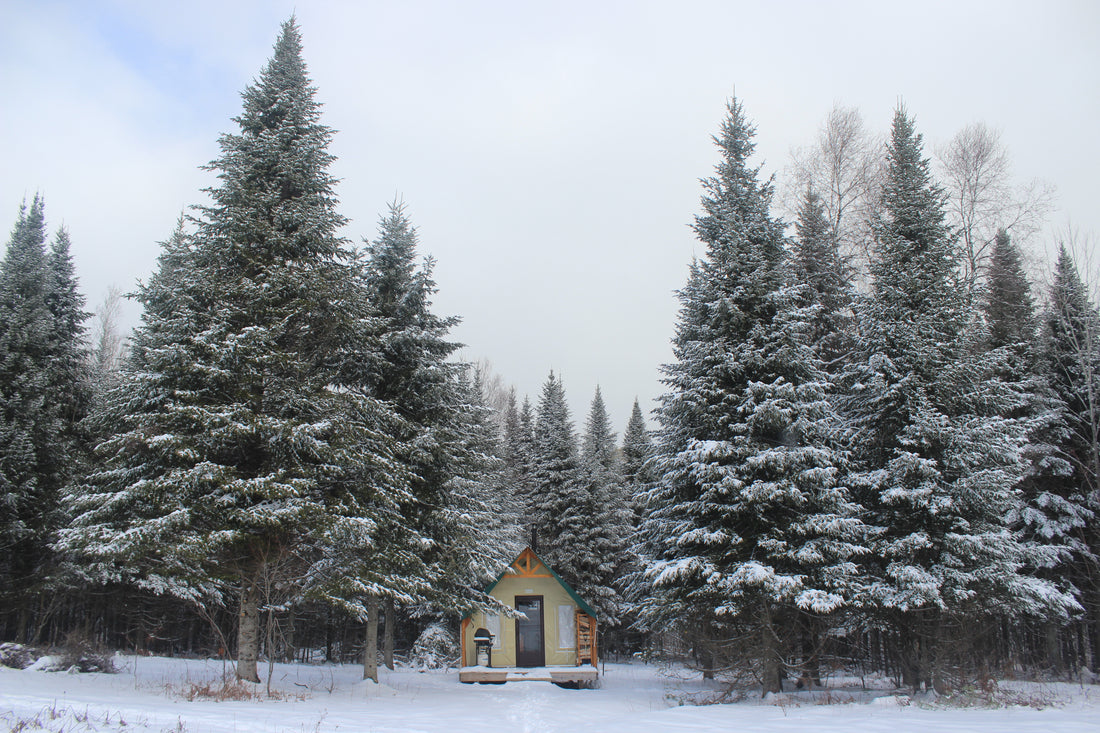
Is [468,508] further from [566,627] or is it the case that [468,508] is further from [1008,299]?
[1008,299]

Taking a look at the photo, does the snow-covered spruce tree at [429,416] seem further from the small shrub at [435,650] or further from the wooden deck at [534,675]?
the small shrub at [435,650]

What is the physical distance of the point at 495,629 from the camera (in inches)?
882

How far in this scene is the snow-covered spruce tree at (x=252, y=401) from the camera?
11727 millimetres

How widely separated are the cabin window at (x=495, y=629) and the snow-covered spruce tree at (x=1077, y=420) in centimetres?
1869

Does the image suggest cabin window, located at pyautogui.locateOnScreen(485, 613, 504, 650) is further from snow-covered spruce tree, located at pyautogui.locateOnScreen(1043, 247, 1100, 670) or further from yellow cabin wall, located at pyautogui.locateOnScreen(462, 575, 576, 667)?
snow-covered spruce tree, located at pyautogui.locateOnScreen(1043, 247, 1100, 670)

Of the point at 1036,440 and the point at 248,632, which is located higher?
the point at 1036,440

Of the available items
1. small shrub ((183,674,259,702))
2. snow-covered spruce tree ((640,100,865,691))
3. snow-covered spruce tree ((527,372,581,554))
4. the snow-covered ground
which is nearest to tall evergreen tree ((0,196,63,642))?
the snow-covered ground

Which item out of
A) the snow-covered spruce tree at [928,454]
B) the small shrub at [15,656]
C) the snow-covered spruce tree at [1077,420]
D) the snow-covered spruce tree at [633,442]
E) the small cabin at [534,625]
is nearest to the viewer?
the small shrub at [15,656]

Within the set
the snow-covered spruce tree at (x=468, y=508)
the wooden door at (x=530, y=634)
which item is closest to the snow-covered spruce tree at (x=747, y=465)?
the snow-covered spruce tree at (x=468, y=508)

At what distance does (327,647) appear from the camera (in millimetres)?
30500

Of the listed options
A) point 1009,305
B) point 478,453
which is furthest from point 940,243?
point 478,453

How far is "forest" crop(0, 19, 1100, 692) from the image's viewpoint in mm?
12672

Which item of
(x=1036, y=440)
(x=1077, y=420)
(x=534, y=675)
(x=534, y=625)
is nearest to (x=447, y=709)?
(x=534, y=675)

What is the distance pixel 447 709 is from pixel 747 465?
8239 millimetres
